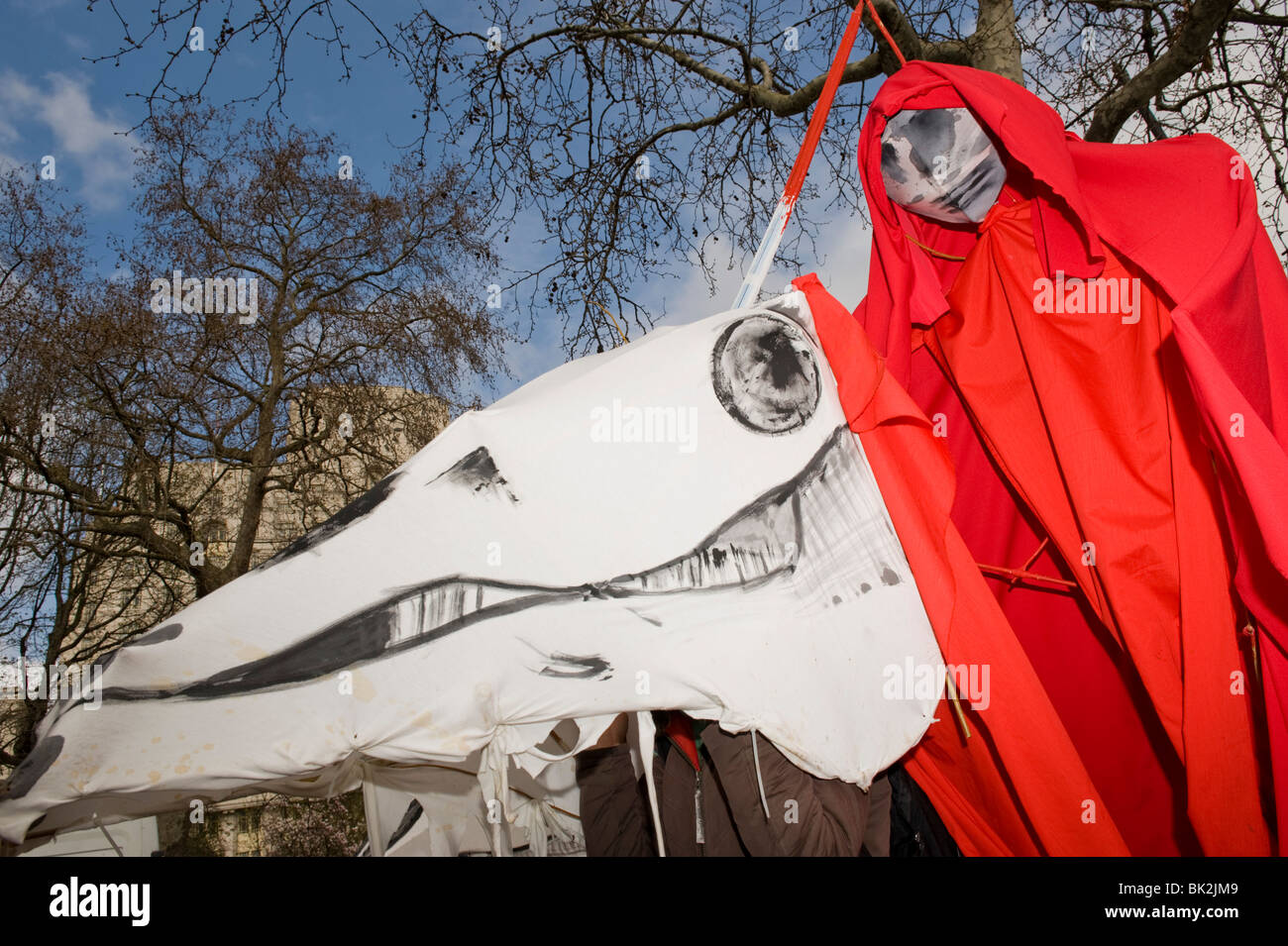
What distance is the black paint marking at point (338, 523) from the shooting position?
225 cm

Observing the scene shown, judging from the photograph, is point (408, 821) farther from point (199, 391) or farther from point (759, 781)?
point (199, 391)

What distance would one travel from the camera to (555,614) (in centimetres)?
223

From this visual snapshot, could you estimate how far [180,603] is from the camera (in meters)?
9.70

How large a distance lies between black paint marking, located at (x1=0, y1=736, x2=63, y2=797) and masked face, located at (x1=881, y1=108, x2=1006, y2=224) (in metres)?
2.92

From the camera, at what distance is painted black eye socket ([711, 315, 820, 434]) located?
2.53m

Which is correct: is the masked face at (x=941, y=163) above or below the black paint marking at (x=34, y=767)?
above

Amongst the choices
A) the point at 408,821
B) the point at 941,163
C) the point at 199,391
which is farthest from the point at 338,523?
the point at 199,391

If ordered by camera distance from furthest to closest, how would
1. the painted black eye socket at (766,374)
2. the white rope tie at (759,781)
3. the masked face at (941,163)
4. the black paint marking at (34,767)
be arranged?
the masked face at (941,163), the painted black eye socket at (766,374), the white rope tie at (759,781), the black paint marking at (34,767)

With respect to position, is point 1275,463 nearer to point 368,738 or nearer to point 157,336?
point 368,738

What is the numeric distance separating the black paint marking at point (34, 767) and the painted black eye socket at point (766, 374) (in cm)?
192

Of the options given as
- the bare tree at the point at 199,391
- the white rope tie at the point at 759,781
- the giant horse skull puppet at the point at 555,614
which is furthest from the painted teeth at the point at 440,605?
the bare tree at the point at 199,391

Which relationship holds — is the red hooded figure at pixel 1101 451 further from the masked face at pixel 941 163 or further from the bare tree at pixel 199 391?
the bare tree at pixel 199 391

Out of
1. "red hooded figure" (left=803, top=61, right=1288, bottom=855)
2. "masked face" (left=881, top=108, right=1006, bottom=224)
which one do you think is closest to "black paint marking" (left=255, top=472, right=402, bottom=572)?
"red hooded figure" (left=803, top=61, right=1288, bottom=855)

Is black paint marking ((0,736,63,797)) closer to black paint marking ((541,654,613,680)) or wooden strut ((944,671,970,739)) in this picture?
black paint marking ((541,654,613,680))
